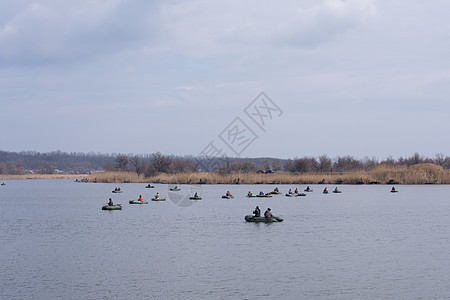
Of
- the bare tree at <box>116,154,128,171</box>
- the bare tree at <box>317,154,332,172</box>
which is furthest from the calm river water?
the bare tree at <box>116,154,128,171</box>

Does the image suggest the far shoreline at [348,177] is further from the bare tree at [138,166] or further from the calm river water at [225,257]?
the calm river water at [225,257]

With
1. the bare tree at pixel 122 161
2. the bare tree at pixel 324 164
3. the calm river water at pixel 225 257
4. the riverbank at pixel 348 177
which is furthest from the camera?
the bare tree at pixel 122 161

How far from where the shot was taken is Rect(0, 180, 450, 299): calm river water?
66.7 feet

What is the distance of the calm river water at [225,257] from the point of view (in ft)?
66.7

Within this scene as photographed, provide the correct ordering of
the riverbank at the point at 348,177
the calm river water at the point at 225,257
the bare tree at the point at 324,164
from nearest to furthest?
1. the calm river water at the point at 225,257
2. the riverbank at the point at 348,177
3. the bare tree at the point at 324,164

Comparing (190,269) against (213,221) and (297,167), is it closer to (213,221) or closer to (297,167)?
(213,221)

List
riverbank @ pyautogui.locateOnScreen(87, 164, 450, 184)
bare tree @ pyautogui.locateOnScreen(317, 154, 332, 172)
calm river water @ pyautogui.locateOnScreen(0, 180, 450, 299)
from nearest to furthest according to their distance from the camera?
calm river water @ pyautogui.locateOnScreen(0, 180, 450, 299) < riverbank @ pyautogui.locateOnScreen(87, 164, 450, 184) < bare tree @ pyautogui.locateOnScreen(317, 154, 332, 172)

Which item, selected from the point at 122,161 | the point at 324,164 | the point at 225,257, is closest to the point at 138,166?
Answer: the point at 122,161

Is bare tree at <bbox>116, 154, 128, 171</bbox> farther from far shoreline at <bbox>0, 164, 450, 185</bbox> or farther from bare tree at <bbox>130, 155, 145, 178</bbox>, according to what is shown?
far shoreline at <bbox>0, 164, 450, 185</bbox>

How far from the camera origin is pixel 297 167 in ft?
398

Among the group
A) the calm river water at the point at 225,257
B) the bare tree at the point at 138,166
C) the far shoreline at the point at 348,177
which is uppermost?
Result: the bare tree at the point at 138,166

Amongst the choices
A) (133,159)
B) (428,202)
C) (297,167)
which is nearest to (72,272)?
(428,202)

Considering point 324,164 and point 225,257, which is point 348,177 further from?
point 225,257

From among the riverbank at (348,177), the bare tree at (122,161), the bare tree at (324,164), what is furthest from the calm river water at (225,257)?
the bare tree at (122,161)
